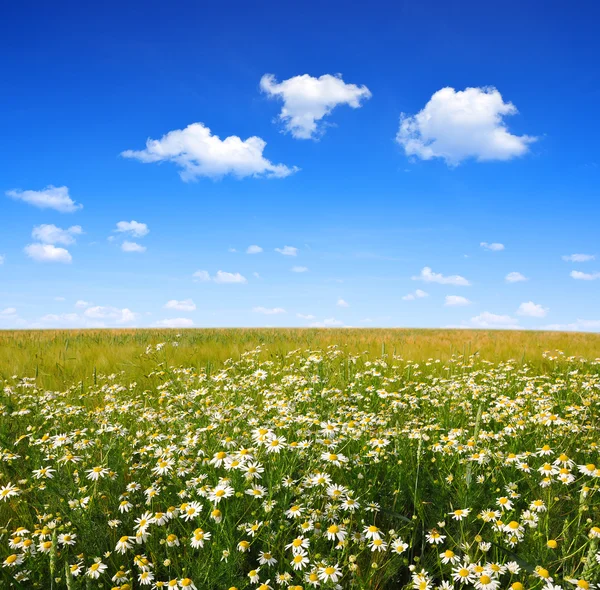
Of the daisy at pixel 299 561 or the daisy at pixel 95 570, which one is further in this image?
the daisy at pixel 95 570

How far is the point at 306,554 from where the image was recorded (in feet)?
9.17

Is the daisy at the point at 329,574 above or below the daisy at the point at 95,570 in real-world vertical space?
above

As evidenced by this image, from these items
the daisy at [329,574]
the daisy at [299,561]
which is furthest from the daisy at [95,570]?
the daisy at [329,574]

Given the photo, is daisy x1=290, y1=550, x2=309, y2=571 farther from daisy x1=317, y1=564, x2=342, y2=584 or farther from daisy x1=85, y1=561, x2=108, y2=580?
daisy x1=85, y1=561, x2=108, y2=580

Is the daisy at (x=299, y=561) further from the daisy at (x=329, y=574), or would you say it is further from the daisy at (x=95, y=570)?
the daisy at (x=95, y=570)

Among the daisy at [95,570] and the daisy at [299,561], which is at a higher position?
the daisy at [299,561]

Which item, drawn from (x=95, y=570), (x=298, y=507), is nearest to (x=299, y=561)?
(x=298, y=507)

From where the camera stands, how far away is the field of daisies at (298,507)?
2898 mm

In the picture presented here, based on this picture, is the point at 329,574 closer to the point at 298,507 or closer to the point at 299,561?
the point at 299,561

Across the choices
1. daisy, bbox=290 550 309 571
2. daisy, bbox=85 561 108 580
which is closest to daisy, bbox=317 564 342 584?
daisy, bbox=290 550 309 571

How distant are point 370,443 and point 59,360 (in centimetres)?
815

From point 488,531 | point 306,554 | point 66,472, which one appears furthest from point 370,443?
point 66,472

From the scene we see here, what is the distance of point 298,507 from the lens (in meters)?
3.01

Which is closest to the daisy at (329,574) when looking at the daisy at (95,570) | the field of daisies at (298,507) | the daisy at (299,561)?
the field of daisies at (298,507)
